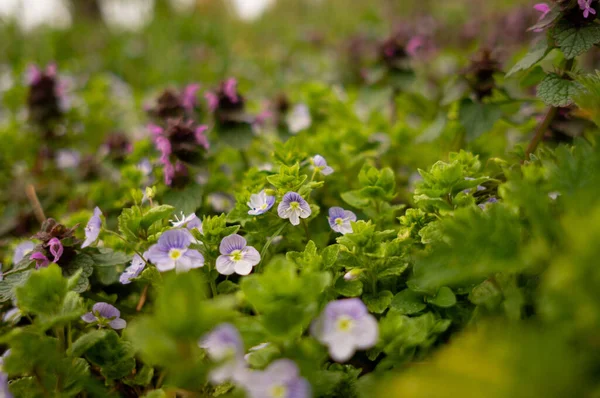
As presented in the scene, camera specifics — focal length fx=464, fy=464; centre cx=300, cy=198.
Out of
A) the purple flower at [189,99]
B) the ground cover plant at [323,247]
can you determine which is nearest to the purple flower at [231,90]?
the ground cover plant at [323,247]

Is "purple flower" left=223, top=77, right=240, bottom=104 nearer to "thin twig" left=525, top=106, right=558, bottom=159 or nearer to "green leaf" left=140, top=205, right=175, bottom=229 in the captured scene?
"green leaf" left=140, top=205, right=175, bottom=229

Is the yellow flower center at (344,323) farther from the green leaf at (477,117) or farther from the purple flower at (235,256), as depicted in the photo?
the green leaf at (477,117)

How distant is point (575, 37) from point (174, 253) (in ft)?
3.85

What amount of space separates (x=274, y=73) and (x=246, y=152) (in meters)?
2.07

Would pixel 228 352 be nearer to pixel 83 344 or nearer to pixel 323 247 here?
pixel 83 344

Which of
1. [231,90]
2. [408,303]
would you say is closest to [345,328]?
[408,303]

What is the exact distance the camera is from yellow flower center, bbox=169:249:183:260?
3.37 feet

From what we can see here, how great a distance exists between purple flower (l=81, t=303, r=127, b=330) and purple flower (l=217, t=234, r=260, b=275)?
0.31 metres

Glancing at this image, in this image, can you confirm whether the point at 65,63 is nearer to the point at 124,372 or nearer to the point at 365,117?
the point at 365,117

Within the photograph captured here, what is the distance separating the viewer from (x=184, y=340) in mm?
736

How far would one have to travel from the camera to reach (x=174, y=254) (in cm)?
104

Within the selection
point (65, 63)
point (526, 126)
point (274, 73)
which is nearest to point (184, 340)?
point (526, 126)

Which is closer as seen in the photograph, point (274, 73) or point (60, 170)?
point (60, 170)

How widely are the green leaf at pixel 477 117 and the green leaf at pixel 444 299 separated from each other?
2.45 feet
